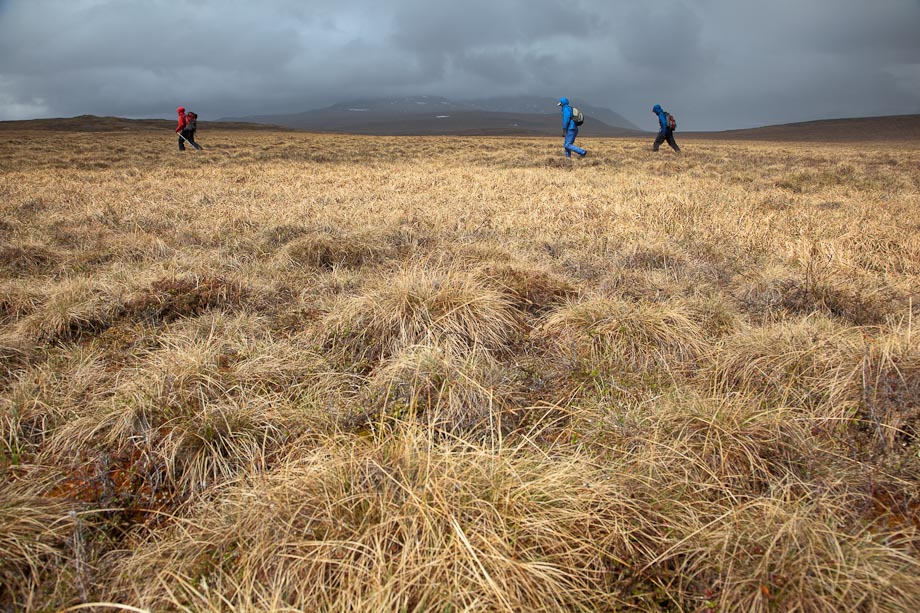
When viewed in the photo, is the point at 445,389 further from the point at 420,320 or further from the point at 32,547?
the point at 32,547

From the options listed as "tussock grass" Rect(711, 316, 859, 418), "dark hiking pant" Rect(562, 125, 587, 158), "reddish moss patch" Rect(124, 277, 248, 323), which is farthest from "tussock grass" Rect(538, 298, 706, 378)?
"dark hiking pant" Rect(562, 125, 587, 158)

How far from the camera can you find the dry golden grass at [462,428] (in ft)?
5.03

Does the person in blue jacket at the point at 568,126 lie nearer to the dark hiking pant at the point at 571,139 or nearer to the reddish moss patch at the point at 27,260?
the dark hiking pant at the point at 571,139

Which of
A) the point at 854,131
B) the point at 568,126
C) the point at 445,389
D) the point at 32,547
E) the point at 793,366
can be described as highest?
the point at 854,131

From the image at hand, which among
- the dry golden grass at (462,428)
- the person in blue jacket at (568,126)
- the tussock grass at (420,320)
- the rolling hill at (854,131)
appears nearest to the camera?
the dry golden grass at (462,428)

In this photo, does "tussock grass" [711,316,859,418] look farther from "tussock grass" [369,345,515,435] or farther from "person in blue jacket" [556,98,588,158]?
"person in blue jacket" [556,98,588,158]

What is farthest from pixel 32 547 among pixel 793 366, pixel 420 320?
pixel 793 366

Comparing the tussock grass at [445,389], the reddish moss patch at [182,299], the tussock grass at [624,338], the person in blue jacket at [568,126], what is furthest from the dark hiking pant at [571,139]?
the tussock grass at [445,389]

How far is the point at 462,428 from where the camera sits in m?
2.39

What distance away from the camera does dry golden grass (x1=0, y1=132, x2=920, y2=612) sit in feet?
5.03

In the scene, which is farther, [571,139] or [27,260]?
[571,139]

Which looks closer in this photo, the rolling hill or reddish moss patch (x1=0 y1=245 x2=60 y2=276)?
reddish moss patch (x1=0 y1=245 x2=60 y2=276)

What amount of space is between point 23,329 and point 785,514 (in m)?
4.66

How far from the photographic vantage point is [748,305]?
3900 millimetres
